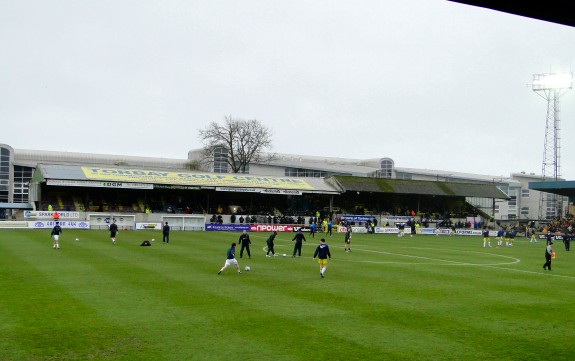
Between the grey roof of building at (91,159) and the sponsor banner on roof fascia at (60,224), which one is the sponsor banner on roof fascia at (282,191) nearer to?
the sponsor banner on roof fascia at (60,224)

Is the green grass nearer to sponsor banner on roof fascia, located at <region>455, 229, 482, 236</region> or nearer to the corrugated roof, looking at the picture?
sponsor banner on roof fascia, located at <region>455, 229, 482, 236</region>

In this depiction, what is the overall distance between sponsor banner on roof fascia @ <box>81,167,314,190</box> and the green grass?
34121 millimetres

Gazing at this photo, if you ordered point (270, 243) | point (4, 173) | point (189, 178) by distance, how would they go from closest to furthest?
point (270, 243)
point (189, 178)
point (4, 173)

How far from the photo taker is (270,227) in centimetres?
6319

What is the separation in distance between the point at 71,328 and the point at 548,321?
1291cm

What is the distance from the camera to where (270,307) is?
17.7 meters

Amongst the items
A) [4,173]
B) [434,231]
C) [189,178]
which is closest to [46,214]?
[189,178]

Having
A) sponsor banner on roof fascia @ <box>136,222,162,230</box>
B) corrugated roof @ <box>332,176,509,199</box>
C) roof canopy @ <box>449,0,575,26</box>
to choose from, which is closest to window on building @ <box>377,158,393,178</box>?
corrugated roof @ <box>332,176,509,199</box>

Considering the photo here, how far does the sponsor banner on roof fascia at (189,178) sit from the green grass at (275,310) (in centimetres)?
3412

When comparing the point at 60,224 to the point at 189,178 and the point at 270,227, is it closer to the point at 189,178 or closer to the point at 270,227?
the point at 189,178

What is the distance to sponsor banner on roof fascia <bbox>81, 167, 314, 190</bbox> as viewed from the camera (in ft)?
210

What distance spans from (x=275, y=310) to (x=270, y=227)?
45.9 m

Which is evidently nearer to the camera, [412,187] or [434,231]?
[434,231]

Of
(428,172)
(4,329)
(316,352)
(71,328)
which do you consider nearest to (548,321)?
(316,352)
